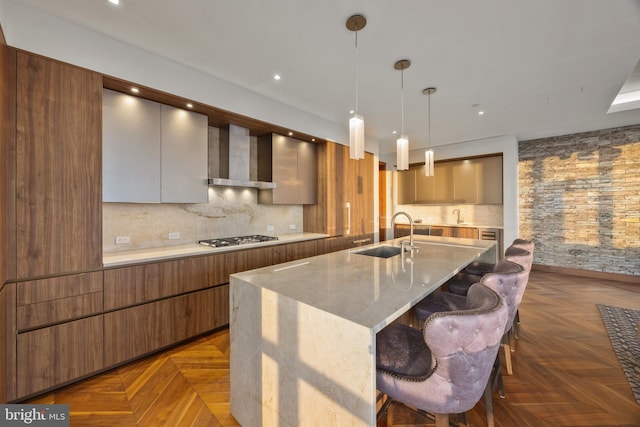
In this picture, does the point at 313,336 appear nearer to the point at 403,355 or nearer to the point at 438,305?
the point at 403,355

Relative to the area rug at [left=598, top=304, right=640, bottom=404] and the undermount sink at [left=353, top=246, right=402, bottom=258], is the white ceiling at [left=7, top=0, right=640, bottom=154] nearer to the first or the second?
the undermount sink at [left=353, top=246, right=402, bottom=258]

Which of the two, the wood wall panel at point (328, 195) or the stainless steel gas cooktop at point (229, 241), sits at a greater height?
the wood wall panel at point (328, 195)

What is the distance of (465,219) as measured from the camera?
235 inches

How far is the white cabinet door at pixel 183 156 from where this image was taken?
2648 mm

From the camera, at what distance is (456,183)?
19.0 ft

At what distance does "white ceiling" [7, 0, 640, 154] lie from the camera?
6.13 feet

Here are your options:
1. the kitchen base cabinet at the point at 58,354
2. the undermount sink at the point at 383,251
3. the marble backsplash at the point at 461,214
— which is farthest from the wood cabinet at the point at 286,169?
the marble backsplash at the point at 461,214

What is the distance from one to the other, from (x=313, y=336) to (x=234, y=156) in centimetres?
269

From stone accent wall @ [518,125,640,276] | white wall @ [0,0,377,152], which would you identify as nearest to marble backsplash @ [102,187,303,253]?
white wall @ [0,0,377,152]

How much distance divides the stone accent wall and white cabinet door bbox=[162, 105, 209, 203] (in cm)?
617

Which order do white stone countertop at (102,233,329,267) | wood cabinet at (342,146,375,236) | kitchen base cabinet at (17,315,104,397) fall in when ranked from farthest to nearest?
wood cabinet at (342,146,375,236), white stone countertop at (102,233,329,267), kitchen base cabinet at (17,315,104,397)

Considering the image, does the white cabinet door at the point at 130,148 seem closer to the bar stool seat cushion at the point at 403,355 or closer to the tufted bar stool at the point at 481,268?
the bar stool seat cushion at the point at 403,355

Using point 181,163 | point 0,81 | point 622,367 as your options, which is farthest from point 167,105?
point 622,367

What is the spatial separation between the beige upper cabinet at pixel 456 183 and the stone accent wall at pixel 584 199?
2.56 ft
